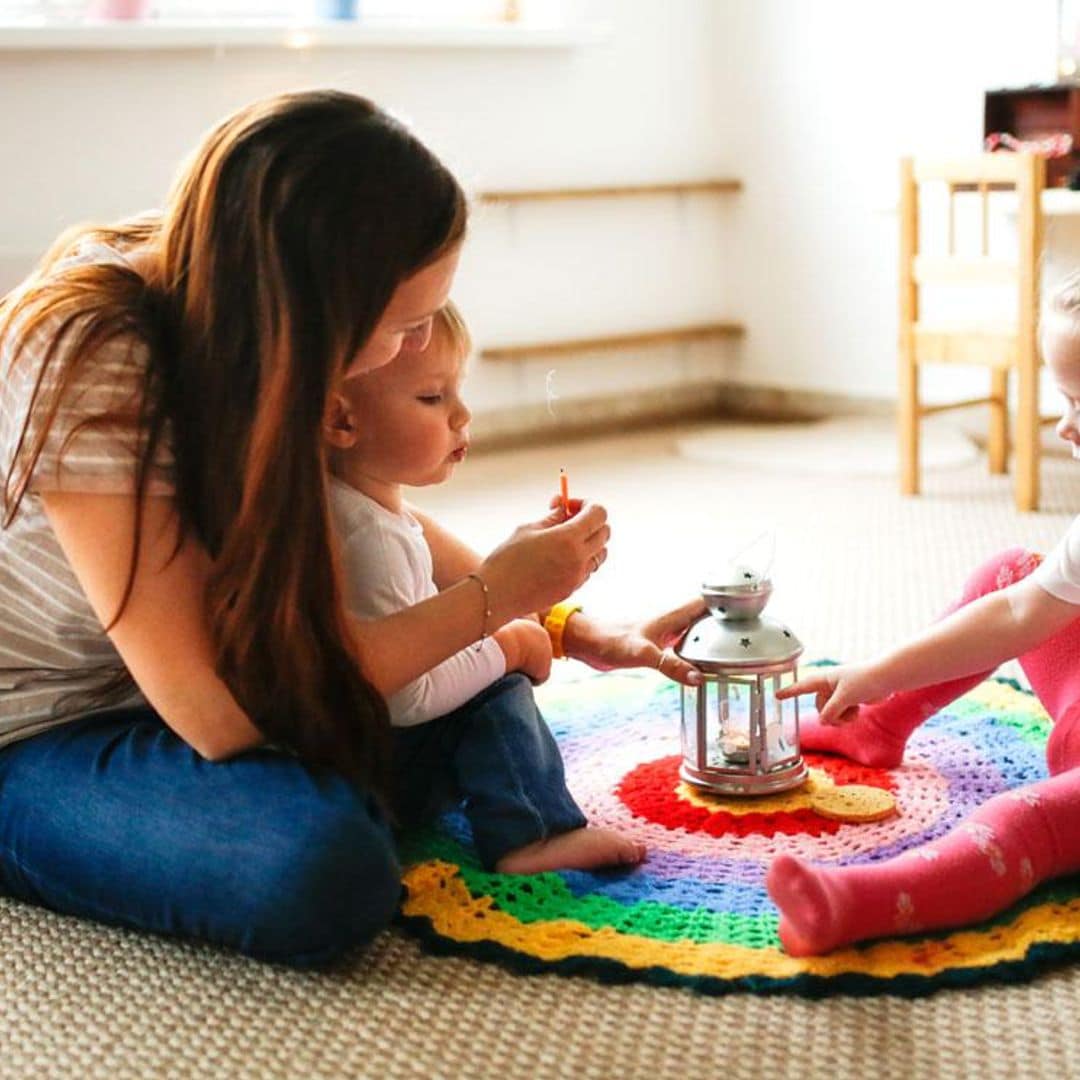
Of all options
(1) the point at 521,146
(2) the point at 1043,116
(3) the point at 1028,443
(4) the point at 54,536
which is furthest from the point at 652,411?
(4) the point at 54,536

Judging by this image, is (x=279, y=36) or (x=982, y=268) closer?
(x=982, y=268)

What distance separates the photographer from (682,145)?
385 centimetres

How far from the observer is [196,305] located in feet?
3.64

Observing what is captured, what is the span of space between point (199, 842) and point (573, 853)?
30 cm

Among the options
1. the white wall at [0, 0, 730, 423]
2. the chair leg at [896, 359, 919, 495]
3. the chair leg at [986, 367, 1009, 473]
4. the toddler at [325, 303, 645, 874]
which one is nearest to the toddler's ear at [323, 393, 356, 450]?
the toddler at [325, 303, 645, 874]

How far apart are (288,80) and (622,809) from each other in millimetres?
2177

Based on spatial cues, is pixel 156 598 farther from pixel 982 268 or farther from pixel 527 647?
pixel 982 268

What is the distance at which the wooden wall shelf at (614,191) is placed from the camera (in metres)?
3.54

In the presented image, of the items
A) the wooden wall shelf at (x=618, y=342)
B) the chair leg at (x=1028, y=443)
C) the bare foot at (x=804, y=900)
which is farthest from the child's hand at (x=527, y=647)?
the wooden wall shelf at (x=618, y=342)

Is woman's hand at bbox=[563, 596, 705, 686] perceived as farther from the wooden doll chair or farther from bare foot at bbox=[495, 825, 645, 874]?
the wooden doll chair

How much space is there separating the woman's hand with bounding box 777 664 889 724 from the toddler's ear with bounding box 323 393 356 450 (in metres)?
0.41

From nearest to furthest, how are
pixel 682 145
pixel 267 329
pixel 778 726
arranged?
pixel 267 329 → pixel 778 726 → pixel 682 145

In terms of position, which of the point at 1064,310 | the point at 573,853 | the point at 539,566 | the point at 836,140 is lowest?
the point at 573,853

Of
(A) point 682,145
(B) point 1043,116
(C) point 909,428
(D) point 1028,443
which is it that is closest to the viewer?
(D) point 1028,443
